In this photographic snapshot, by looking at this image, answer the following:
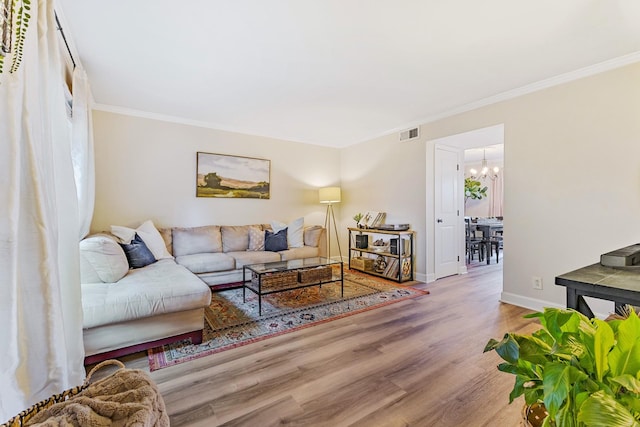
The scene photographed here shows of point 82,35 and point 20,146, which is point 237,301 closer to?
point 20,146

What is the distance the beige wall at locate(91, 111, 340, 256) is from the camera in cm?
369

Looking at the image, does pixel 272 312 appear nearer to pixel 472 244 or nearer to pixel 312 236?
pixel 312 236

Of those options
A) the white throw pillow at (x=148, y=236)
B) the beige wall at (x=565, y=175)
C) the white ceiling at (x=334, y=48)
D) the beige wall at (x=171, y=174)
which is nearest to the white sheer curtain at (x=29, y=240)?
the white ceiling at (x=334, y=48)

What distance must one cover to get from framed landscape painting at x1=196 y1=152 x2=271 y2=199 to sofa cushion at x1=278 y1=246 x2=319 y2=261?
1.20 meters

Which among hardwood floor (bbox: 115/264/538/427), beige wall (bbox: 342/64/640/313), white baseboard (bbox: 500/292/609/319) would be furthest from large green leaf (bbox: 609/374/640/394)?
white baseboard (bbox: 500/292/609/319)

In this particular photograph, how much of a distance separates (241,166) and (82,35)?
2610mm

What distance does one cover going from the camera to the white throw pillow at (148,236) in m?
3.16

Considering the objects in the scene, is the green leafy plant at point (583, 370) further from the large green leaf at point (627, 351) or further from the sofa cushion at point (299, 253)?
the sofa cushion at point (299, 253)

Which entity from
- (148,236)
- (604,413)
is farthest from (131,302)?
(604,413)

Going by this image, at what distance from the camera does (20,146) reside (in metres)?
1.16

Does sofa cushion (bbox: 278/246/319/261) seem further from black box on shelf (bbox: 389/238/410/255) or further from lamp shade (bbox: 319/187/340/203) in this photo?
black box on shelf (bbox: 389/238/410/255)

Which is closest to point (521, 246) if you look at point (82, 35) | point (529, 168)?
point (529, 168)

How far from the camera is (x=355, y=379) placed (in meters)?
1.80

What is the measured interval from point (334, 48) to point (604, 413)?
2505 mm
